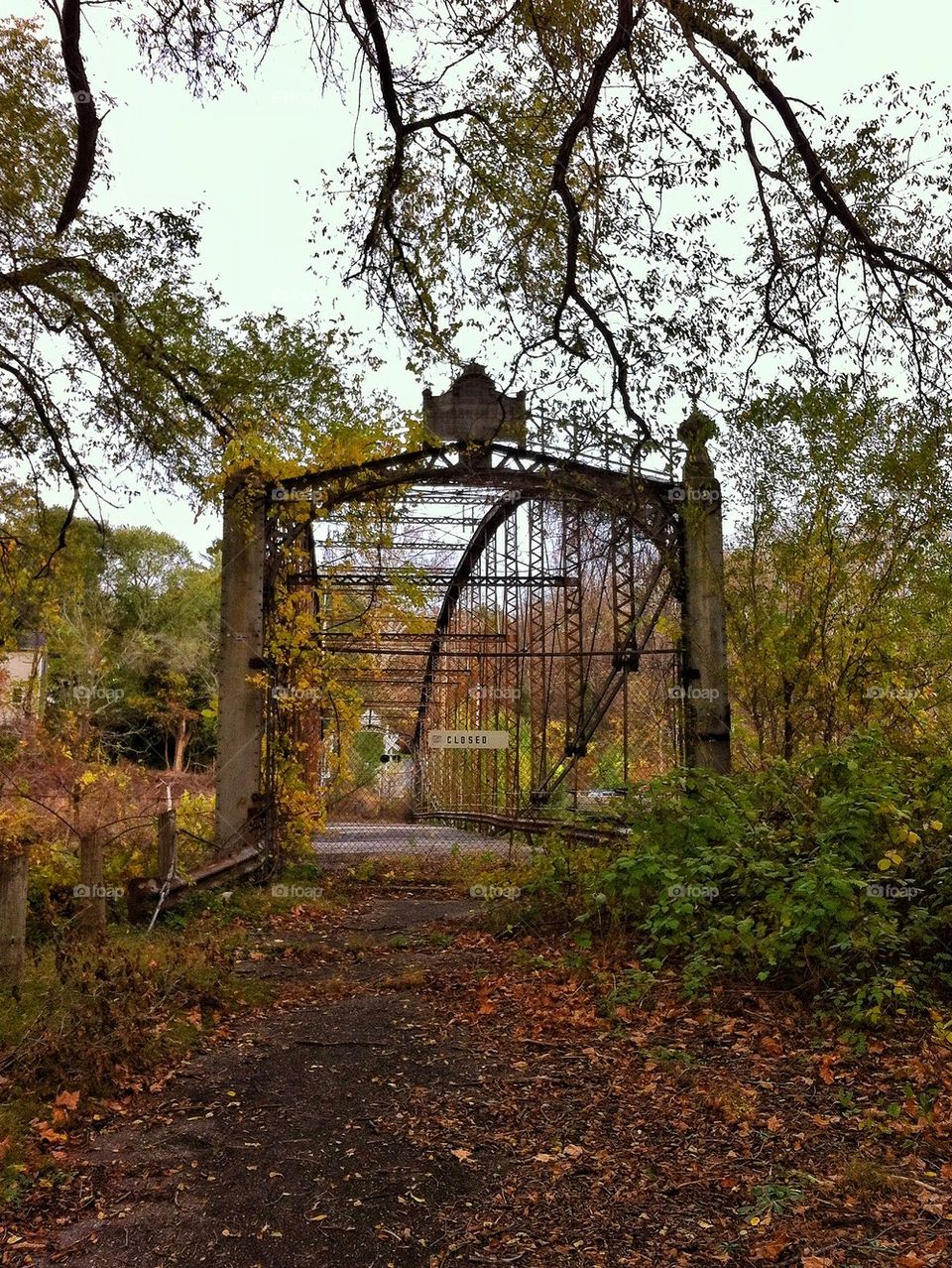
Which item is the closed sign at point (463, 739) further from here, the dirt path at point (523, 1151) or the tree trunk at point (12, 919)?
the tree trunk at point (12, 919)

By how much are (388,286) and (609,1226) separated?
659cm

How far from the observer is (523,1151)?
14.4 ft

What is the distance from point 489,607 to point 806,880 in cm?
1437

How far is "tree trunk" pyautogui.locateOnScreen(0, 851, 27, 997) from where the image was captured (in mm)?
6023

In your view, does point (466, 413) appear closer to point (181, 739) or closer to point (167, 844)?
point (167, 844)

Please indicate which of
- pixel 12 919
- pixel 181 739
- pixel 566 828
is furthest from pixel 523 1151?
pixel 181 739

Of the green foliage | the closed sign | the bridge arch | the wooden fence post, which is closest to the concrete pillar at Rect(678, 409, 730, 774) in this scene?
the bridge arch

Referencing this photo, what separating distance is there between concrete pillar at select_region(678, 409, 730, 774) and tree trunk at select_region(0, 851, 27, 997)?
748cm

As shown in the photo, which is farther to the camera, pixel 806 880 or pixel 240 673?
pixel 240 673

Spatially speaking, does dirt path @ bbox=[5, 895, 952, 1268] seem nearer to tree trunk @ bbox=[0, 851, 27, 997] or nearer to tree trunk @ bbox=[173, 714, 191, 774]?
tree trunk @ bbox=[0, 851, 27, 997]

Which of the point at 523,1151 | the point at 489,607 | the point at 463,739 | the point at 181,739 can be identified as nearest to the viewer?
the point at 523,1151

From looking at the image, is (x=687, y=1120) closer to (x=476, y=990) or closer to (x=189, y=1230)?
(x=189, y=1230)

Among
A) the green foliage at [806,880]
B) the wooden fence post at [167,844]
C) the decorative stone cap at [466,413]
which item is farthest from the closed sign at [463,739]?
the green foliage at [806,880]

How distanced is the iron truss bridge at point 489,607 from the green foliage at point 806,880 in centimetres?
131
